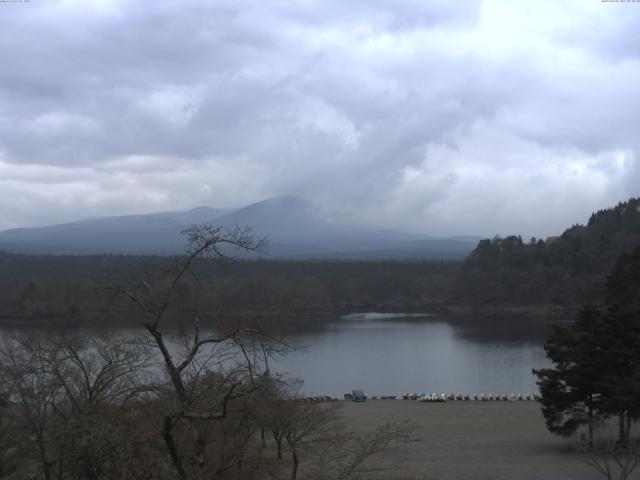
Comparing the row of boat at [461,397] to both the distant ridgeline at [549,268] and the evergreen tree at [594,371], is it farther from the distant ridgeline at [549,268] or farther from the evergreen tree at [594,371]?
the distant ridgeline at [549,268]

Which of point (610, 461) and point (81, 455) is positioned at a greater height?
point (81, 455)

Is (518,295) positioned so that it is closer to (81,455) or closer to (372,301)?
(372,301)

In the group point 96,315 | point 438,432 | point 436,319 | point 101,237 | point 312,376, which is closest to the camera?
point 438,432

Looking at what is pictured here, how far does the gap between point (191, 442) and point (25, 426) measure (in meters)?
2.75

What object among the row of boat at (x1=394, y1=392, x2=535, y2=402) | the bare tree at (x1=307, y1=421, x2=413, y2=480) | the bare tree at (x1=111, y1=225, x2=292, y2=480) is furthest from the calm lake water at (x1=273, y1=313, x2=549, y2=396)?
the bare tree at (x1=111, y1=225, x2=292, y2=480)

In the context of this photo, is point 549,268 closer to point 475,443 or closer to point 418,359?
point 418,359

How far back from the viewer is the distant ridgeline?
55.4 m

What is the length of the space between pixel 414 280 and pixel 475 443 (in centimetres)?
A: 5303

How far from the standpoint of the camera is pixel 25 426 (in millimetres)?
7770

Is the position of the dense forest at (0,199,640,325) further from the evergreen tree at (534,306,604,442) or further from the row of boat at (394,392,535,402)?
the evergreen tree at (534,306,604,442)

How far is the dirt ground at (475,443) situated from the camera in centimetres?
1198

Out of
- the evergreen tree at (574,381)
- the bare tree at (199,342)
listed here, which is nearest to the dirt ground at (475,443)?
the evergreen tree at (574,381)

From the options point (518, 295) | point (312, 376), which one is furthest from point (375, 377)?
point (518, 295)

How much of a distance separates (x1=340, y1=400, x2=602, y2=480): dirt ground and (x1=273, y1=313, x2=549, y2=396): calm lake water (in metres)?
3.36
